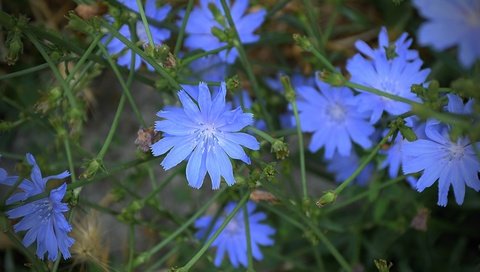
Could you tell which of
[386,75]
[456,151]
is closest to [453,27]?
[456,151]

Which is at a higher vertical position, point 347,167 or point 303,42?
point 347,167

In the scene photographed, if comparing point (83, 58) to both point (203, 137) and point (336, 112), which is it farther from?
point (336, 112)

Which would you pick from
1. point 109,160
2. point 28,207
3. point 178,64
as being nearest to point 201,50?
point 178,64

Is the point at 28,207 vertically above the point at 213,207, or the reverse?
the point at 213,207

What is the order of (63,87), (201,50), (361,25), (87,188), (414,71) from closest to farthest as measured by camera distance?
(63,87) → (414,71) → (201,50) → (361,25) → (87,188)

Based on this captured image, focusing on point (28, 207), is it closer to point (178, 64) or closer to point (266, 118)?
point (178, 64)

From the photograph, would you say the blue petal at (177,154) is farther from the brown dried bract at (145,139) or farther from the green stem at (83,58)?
the green stem at (83,58)

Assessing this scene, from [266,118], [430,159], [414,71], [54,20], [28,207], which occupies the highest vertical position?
[54,20]
